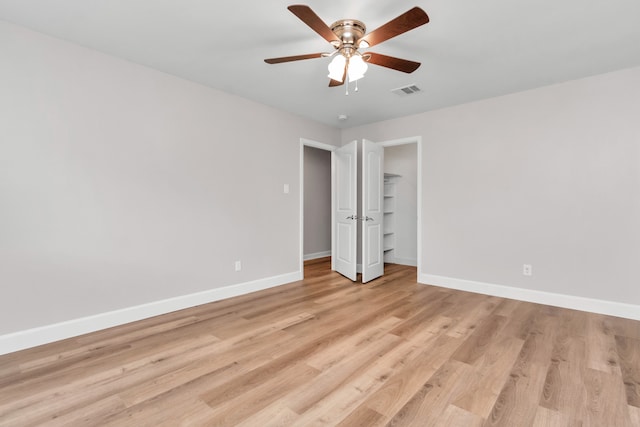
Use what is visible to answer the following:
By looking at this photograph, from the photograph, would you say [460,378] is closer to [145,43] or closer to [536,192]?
[536,192]

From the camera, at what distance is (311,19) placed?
5.67 feet

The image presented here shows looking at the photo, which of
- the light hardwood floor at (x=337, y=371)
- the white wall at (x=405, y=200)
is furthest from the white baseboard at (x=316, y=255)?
the light hardwood floor at (x=337, y=371)

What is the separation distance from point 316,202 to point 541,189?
3.98 metres

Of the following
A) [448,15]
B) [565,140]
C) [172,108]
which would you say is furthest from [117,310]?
[565,140]

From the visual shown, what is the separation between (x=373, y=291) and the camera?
12.8ft

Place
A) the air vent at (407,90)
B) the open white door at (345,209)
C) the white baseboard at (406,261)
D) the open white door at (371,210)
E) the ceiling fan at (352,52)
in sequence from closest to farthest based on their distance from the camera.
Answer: the ceiling fan at (352,52), the air vent at (407,90), the open white door at (371,210), the open white door at (345,209), the white baseboard at (406,261)

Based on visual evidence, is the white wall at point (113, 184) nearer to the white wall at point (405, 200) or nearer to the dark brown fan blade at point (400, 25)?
the dark brown fan blade at point (400, 25)

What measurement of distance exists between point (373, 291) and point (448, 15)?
2982mm

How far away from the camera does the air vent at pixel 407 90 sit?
3.37 m

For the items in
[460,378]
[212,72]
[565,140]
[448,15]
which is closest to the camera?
[460,378]

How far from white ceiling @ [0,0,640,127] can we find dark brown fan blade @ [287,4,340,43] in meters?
0.24

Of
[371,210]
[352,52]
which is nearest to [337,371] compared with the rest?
[352,52]

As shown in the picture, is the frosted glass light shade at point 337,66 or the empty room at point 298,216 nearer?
the empty room at point 298,216

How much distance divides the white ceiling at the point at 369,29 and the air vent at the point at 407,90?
0.26ft
